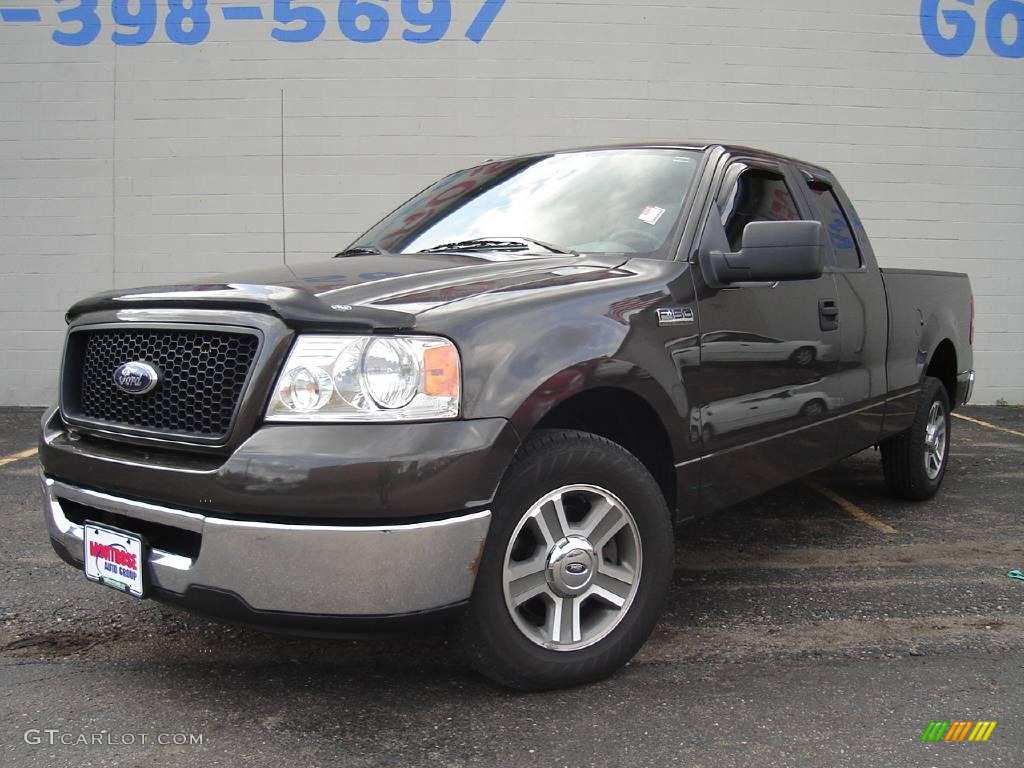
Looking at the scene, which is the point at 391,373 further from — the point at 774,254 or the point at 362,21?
the point at 362,21

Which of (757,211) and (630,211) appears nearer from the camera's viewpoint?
(630,211)

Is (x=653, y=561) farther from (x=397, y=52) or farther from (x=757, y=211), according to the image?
(x=397, y=52)

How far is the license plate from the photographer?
244cm

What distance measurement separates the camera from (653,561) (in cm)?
280

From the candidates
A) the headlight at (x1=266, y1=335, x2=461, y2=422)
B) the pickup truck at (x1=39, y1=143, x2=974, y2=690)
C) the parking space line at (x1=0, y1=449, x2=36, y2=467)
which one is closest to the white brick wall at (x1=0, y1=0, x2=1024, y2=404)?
the parking space line at (x1=0, y1=449, x2=36, y2=467)

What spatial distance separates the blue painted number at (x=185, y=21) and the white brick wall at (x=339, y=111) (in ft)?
0.26

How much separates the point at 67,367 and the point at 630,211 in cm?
202

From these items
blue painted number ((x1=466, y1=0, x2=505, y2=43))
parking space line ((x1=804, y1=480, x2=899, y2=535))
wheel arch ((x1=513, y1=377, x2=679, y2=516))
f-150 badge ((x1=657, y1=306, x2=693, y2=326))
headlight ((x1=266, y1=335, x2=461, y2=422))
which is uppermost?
blue painted number ((x1=466, y1=0, x2=505, y2=43))

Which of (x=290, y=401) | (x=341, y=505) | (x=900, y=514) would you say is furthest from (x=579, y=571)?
(x=900, y=514)

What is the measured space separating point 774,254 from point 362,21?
6941 mm

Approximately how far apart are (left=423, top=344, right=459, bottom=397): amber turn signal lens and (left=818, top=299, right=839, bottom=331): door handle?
2.08 meters

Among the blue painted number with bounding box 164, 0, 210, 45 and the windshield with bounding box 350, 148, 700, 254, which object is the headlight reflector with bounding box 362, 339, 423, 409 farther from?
the blue painted number with bounding box 164, 0, 210, 45

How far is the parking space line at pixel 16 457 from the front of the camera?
6.39 metres

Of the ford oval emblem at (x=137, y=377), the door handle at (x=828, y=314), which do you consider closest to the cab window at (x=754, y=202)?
the door handle at (x=828, y=314)
